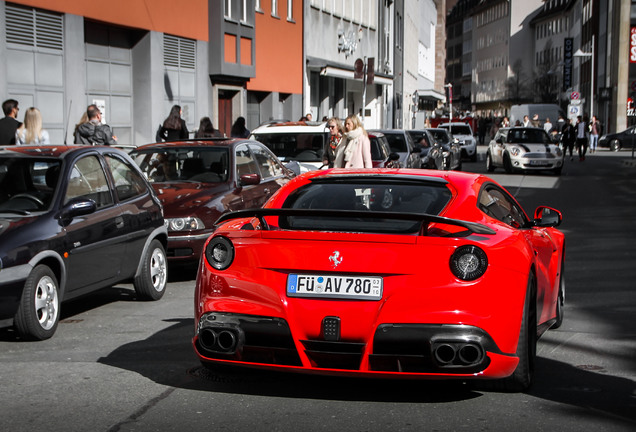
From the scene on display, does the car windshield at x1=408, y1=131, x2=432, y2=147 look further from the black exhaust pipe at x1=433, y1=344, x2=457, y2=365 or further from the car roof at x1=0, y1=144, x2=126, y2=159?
the black exhaust pipe at x1=433, y1=344, x2=457, y2=365

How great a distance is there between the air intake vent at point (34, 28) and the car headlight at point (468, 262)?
16.0 metres

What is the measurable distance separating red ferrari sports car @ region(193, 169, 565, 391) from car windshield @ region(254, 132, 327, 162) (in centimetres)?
1291

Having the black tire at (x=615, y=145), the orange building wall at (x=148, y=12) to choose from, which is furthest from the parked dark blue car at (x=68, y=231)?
the black tire at (x=615, y=145)

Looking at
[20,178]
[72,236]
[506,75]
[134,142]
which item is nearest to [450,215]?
[72,236]

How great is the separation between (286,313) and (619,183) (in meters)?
25.7

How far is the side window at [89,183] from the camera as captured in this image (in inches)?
345

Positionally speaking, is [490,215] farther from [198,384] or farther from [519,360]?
[198,384]

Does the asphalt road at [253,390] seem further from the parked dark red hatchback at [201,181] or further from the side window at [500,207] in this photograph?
the parked dark red hatchback at [201,181]

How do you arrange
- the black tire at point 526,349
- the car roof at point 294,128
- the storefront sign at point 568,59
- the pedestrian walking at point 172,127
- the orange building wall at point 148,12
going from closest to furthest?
the black tire at point 526,349 < the car roof at point 294,128 < the pedestrian walking at point 172,127 < the orange building wall at point 148,12 < the storefront sign at point 568,59

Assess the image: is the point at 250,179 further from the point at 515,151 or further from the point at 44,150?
the point at 515,151

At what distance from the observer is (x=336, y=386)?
6.18 meters

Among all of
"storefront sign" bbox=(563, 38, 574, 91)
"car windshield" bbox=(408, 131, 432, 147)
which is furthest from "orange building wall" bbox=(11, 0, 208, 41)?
"storefront sign" bbox=(563, 38, 574, 91)

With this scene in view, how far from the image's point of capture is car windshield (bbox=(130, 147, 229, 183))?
12.6 meters

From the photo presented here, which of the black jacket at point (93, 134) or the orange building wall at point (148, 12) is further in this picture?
the orange building wall at point (148, 12)
